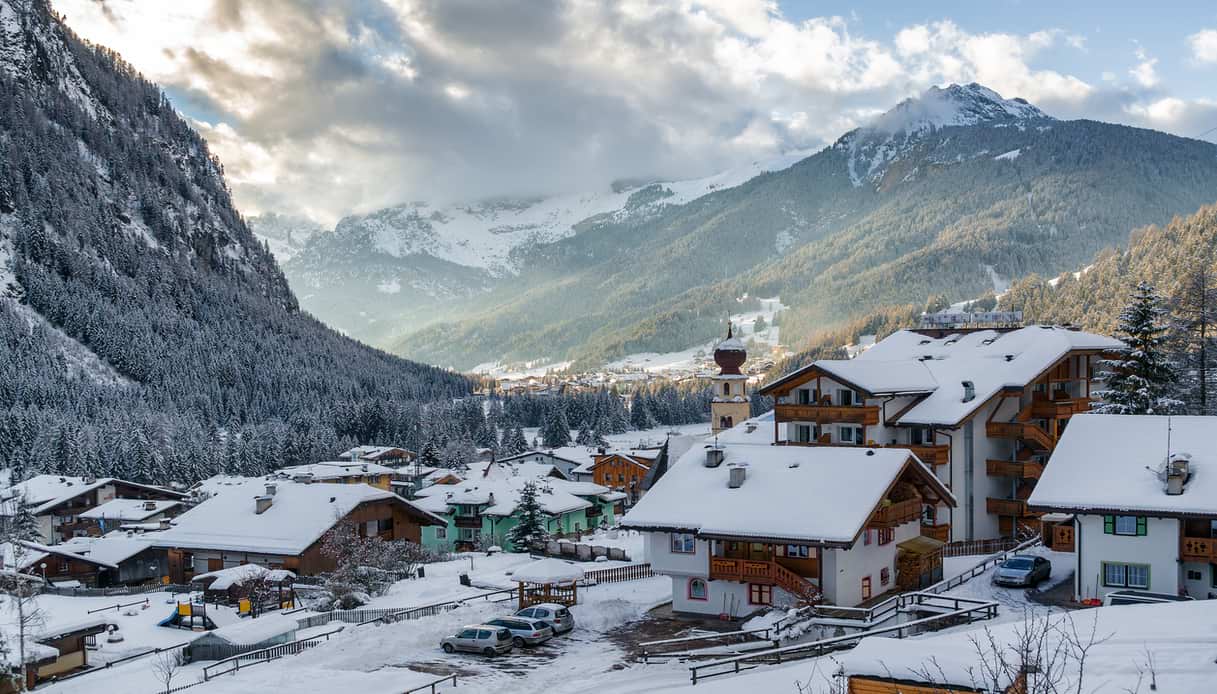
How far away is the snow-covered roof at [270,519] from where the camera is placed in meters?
63.9

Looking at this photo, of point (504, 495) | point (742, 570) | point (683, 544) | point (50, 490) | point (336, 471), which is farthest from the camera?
point (336, 471)

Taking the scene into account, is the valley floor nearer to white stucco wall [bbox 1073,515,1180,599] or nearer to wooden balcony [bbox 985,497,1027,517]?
white stucco wall [bbox 1073,515,1180,599]

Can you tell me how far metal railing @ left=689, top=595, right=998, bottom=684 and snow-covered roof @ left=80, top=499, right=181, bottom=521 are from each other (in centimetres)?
8533

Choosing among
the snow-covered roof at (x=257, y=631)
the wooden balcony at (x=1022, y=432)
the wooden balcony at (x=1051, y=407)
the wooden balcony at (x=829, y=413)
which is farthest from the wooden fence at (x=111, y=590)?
the wooden balcony at (x=1051, y=407)

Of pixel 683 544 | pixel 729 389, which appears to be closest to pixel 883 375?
pixel 683 544

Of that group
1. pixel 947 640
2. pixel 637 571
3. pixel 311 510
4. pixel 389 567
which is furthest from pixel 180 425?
pixel 947 640

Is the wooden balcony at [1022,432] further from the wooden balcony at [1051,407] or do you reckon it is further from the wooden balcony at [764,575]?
the wooden balcony at [764,575]

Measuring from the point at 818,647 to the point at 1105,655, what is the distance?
1135cm

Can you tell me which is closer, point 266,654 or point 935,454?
point 266,654

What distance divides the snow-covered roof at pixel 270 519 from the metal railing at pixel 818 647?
40013 mm

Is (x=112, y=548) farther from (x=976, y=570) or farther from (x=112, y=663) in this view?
(x=976, y=570)

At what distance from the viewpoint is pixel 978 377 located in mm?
54469

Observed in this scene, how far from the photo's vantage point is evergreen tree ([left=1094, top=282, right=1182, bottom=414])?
51.2 meters

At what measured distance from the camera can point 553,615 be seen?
36.9m
